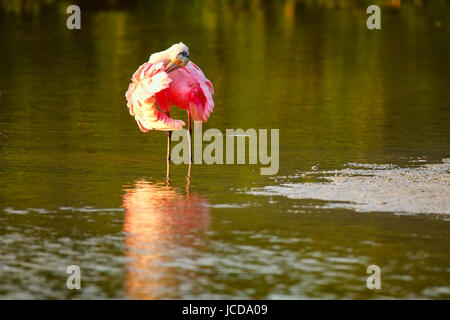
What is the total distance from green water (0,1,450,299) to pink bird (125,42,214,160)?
535 mm

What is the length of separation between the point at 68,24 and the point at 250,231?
23.6 meters

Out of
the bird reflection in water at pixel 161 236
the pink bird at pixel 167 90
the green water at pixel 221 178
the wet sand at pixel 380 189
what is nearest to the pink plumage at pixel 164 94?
the pink bird at pixel 167 90

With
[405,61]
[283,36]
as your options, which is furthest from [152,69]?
[283,36]

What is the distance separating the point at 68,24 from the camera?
107ft

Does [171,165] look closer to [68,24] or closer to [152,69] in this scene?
[152,69]

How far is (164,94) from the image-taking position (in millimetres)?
12898

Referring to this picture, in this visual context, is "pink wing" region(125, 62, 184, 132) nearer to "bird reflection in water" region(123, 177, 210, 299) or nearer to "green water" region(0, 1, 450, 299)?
"green water" region(0, 1, 450, 299)

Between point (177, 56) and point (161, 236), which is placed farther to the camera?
point (177, 56)

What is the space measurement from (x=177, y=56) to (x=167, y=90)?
54cm

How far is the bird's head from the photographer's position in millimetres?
12422

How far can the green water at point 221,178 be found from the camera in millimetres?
8547

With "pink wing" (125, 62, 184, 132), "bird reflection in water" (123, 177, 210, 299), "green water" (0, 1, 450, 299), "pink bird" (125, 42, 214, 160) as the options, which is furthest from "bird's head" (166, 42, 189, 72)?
"bird reflection in water" (123, 177, 210, 299)

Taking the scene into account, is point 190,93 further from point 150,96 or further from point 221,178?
point 221,178

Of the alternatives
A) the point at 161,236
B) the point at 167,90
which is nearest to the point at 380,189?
the point at 161,236
